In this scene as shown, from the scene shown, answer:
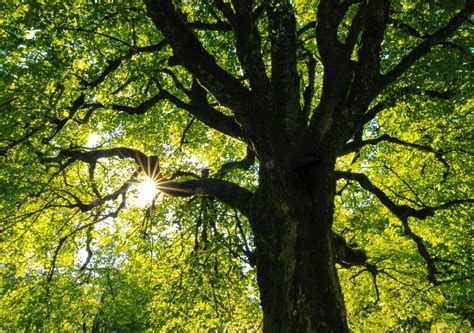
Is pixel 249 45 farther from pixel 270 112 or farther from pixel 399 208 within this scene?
pixel 399 208

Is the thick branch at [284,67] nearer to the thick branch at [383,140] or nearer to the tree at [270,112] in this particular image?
the tree at [270,112]

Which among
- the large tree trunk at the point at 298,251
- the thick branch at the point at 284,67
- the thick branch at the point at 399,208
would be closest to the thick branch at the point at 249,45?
the thick branch at the point at 284,67

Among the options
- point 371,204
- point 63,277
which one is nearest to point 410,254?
point 371,204

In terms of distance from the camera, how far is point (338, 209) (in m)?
17.2

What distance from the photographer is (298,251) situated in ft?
18.4

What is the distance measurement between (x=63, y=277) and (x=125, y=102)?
691cm

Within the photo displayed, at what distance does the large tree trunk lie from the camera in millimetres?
5164

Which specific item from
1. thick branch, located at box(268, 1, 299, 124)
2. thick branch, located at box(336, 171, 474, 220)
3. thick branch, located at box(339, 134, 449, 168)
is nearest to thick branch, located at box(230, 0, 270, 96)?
thick branch, located at box(268, 1, 299, 124)

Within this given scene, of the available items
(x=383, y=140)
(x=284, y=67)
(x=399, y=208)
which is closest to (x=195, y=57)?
(x=284, y=67)

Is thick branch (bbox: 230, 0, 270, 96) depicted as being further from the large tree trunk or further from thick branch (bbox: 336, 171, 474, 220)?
thick branch (bbox: 336, 171, 474, 220)

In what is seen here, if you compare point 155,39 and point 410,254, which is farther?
point 410,254

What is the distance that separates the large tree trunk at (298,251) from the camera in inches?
203

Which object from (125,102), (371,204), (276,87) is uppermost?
(125,102)

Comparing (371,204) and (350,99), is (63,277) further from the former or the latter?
(371,204)
